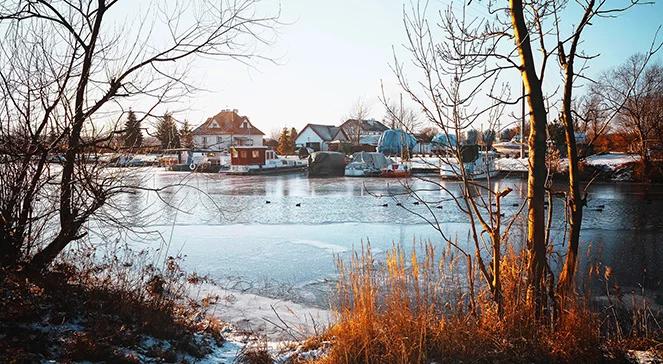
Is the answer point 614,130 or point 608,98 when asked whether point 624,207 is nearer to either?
point 608,98

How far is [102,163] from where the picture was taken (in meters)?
5.62

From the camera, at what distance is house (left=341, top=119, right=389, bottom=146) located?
6769 centimetres

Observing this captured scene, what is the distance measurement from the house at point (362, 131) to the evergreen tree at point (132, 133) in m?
59.0

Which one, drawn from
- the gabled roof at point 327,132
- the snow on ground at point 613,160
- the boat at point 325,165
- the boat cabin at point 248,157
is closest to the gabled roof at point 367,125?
the gabled roof at point 327,132

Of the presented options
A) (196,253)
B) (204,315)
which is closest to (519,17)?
(204,315)

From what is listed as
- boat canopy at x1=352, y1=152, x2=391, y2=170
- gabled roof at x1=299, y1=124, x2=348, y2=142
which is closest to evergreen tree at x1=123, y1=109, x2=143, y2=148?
boat canopy at x1=352, y1=152, x2=391, y2=170

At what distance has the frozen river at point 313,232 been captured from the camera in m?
8.70

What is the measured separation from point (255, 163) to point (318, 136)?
105 feet

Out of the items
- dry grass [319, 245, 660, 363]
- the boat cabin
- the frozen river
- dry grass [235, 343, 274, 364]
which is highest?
the boat cabin

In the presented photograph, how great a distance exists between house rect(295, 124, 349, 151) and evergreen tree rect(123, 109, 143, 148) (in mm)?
65052

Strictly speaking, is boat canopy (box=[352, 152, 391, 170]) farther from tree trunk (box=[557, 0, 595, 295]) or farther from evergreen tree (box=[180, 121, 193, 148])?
tree trunk (box=[557, 0, 595, 295])

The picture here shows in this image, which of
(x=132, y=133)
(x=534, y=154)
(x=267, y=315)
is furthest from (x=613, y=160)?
(x=132, y=133)

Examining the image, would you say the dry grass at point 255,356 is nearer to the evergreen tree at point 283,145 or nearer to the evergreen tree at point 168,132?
the evergreen tree at point 168,132

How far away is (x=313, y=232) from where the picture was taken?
44.5 feet
